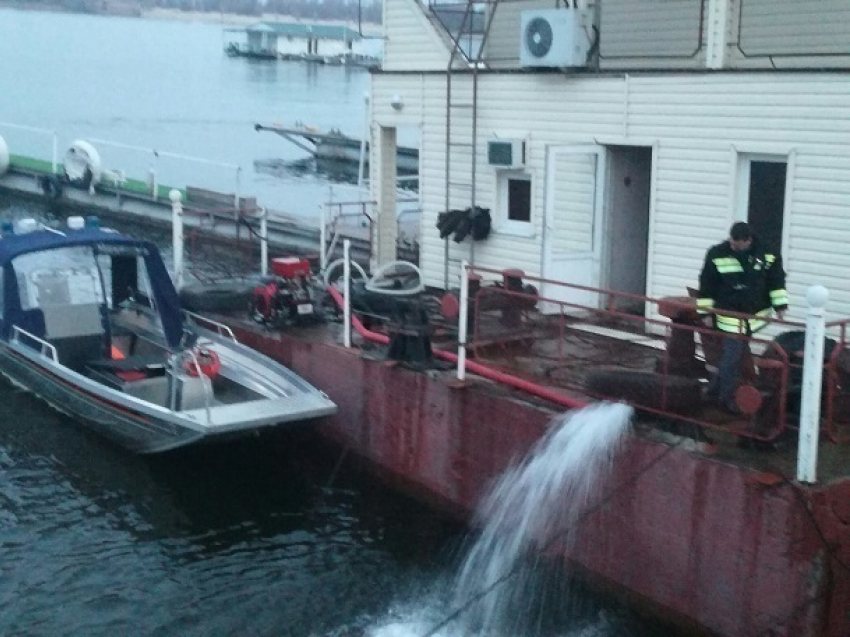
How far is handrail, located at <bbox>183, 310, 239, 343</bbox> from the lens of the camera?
14.0 m

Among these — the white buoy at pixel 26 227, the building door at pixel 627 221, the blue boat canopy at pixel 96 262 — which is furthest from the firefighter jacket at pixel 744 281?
the white buoy at pixel 26 227

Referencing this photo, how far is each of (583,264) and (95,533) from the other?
637 centimetres

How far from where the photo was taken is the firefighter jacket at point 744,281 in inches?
368

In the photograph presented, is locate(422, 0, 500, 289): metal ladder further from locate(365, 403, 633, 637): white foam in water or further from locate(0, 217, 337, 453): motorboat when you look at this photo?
locate(365, 403, 633, 637): white foam in water

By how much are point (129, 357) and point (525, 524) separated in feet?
20.1

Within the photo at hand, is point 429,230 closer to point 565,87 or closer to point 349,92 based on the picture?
point 565,87

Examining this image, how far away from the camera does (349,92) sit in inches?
4225

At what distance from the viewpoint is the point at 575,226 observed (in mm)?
13836

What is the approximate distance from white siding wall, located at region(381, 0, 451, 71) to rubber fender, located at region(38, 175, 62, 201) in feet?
55.2

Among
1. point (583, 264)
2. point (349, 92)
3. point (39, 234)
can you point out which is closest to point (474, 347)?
point (583, 264)

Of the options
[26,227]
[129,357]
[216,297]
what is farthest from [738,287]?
[26,227]

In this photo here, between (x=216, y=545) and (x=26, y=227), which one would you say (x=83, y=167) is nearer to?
(x=26, y=227)

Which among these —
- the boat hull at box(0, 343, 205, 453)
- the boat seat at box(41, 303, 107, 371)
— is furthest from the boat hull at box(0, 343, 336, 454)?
the boat seat at box(41, 303, 107, 371)

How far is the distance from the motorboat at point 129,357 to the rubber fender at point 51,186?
15891 millimetres
